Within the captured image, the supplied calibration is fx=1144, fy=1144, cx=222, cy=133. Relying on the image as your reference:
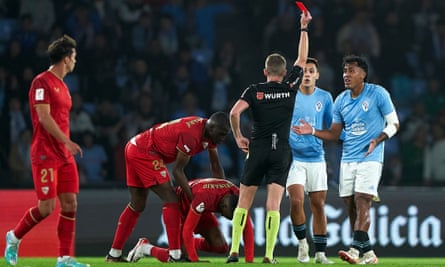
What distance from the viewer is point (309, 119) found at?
13.0 meters

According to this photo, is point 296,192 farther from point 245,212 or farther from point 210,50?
point 210,50

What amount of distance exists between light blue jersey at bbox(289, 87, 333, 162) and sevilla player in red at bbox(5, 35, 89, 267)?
10.4 feet

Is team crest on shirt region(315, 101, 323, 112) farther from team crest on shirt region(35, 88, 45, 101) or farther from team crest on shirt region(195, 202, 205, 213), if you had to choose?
team crest on shirt region(35, 88, 45, 101)

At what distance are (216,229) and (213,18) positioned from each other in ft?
27.2

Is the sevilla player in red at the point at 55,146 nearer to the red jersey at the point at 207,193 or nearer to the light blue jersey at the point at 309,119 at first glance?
the red jersey at the point at 207,193

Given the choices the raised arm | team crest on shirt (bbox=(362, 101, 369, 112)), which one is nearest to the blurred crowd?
team crest on shirt (bbox=(362, 101, 369, 112))

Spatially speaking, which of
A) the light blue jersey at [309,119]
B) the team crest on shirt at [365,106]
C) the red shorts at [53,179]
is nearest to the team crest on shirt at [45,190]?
the red shorts at [53,179]

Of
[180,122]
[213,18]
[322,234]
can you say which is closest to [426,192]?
[322,234]

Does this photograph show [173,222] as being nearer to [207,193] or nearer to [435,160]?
[207,193]

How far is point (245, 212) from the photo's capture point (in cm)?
1200

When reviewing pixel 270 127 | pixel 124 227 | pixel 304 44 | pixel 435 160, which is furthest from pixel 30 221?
pixel 435 160

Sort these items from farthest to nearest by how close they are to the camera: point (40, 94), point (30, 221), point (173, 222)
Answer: point (173, 222) → point (30, 221) → point (40, 94)

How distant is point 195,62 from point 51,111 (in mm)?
9629

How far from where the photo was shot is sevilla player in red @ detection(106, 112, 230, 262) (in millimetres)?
12500
